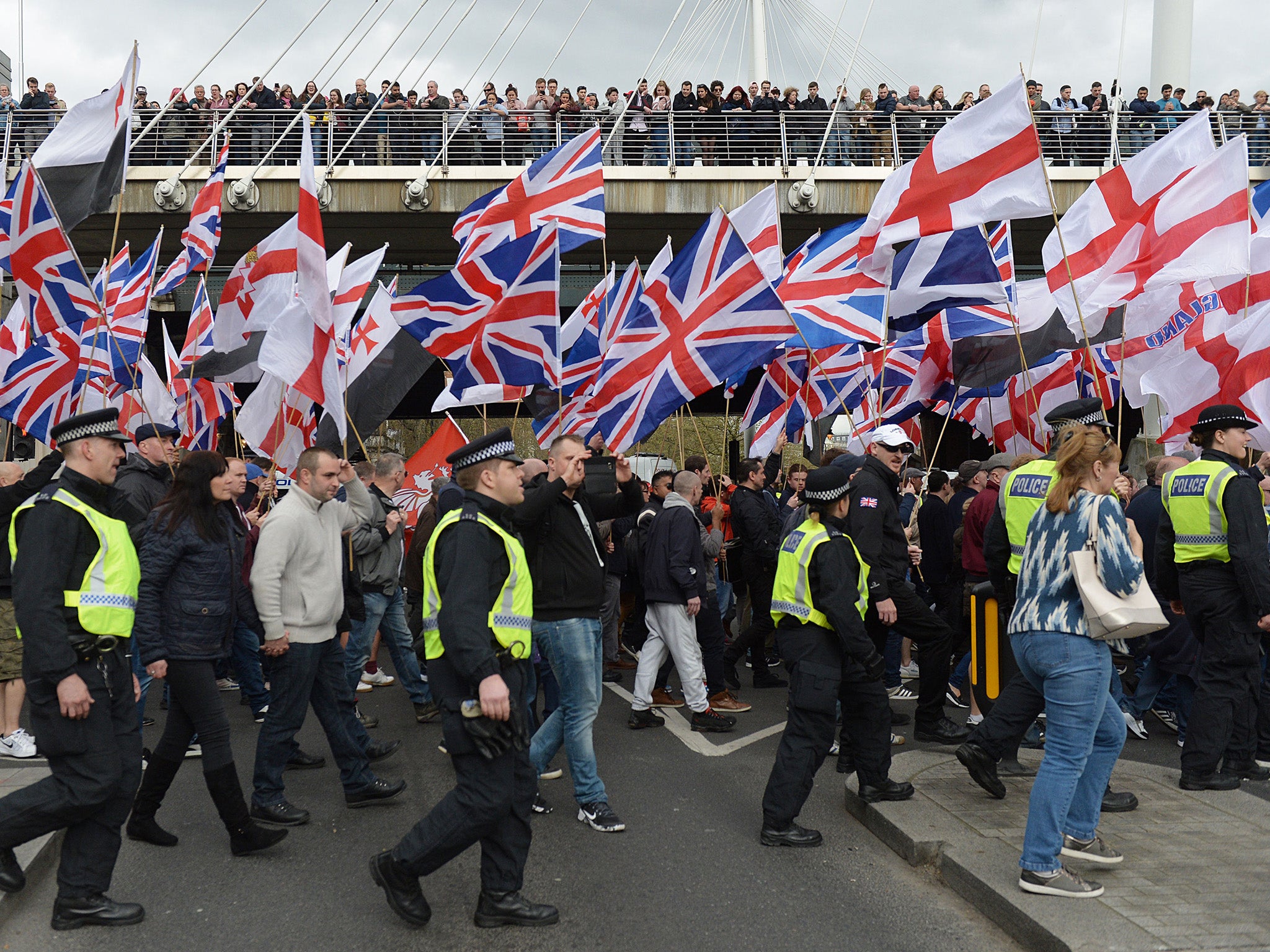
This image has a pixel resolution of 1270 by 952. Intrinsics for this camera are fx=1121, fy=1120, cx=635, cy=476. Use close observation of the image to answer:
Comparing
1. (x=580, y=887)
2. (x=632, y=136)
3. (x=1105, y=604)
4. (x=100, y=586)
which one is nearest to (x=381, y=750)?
(x=580, y=887)

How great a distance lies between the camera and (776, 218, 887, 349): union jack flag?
9.29 meters

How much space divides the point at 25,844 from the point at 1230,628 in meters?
5.79

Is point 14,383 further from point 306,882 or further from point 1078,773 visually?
point 1078,773

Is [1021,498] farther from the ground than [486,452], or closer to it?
closer to it

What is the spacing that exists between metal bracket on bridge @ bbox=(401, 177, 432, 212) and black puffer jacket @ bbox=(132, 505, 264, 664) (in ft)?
59.4

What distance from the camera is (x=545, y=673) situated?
6695 mm

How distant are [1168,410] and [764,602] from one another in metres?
3.47

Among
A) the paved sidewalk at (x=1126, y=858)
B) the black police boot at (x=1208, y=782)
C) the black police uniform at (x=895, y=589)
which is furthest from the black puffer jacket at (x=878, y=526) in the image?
the black police boot at (x=1208, y=782)

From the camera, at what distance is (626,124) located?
77.9ft

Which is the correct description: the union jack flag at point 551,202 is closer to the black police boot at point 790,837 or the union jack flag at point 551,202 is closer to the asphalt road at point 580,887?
the asphalt road at point 580,887

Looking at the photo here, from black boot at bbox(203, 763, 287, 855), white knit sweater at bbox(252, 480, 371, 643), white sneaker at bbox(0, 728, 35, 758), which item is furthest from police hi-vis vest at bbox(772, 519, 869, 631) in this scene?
white sneaker at bbox(0, 728, 35, 758)

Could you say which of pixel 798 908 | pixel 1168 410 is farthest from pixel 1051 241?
pixel 798 908

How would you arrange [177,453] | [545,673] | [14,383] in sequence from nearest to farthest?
[545,673], [177,453], [14,383]

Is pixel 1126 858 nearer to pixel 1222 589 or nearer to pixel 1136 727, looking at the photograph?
→ pixel 1222 589
